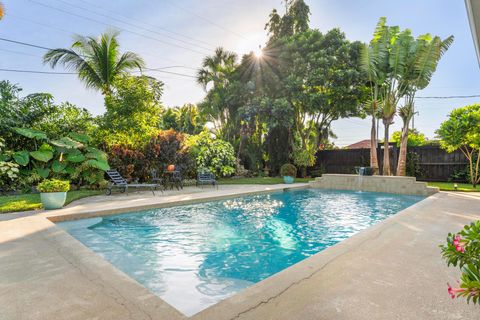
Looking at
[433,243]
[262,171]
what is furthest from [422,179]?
[433,243]

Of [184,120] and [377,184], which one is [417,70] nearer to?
[377,184]

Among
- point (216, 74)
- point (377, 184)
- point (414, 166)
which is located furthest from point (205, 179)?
point (414, 166)

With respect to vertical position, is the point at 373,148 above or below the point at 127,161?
above

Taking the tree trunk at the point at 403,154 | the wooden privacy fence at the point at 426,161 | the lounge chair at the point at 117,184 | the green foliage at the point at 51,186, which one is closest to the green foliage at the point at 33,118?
the lounge chair at the point at 117,184

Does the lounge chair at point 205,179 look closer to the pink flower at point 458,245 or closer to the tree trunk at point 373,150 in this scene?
the tree trunk at point 373,150

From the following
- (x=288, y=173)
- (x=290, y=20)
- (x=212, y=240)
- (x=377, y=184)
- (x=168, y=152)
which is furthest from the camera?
(x=290, y=20)

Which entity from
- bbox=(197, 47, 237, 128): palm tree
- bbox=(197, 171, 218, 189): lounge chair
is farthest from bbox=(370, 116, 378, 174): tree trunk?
bbox=(197, 47, 237, 128): palm tree

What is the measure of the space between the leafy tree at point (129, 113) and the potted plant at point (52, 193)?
4275 millimetres

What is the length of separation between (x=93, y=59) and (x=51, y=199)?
7501 mm

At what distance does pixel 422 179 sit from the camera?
14.1 meters

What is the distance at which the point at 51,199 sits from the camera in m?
6.39

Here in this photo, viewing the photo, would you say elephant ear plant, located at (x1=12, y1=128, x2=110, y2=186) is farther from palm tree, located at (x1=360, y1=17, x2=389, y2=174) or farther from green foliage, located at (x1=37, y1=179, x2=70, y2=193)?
palm tree, located at (x1=360, y1=17, x2=389, y2=174)

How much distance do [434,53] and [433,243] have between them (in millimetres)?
12230

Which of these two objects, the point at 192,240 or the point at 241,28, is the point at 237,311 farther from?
the point at 241,28
